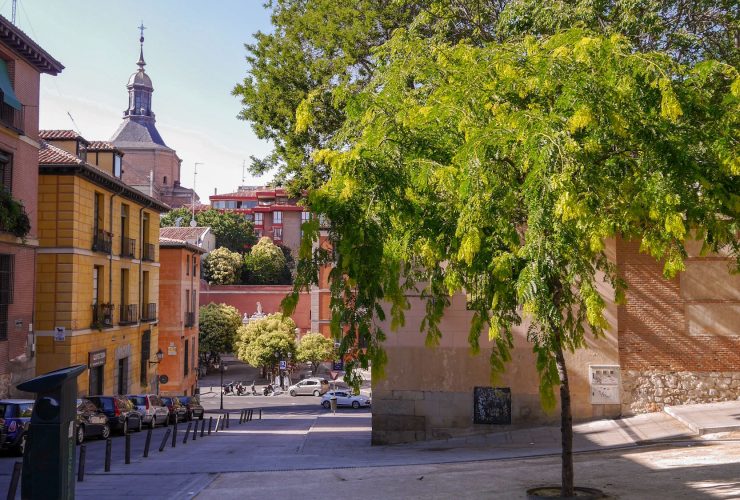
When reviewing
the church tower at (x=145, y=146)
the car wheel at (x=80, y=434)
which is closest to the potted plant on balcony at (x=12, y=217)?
the car wheel at (x=80, y=434)

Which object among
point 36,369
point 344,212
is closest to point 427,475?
point 344,212

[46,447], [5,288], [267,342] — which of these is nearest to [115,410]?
[5,288]

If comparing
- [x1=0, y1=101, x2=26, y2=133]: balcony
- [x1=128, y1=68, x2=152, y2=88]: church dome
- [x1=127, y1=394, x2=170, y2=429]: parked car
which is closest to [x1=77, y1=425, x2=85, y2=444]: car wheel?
[x1=127, y1=394, x2=170, y2=429]: parked car

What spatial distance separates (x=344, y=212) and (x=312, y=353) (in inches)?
2223

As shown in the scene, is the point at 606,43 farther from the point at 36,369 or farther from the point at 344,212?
the point at 36,369

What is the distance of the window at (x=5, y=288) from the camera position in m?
26.4

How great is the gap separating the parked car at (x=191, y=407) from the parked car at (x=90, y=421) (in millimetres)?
12121

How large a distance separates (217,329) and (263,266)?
72.5ft

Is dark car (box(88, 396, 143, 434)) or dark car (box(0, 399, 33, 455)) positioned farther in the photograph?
dark car (box(88, 396, 143, 434))

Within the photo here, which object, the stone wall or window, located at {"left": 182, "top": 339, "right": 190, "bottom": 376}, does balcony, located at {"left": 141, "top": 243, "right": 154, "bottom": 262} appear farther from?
the stone wall

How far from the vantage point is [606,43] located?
10.3m

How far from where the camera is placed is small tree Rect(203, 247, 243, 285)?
279 feet

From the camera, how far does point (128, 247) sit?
38.2 metres

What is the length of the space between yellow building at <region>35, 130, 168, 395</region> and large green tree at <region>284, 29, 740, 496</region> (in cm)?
2359
